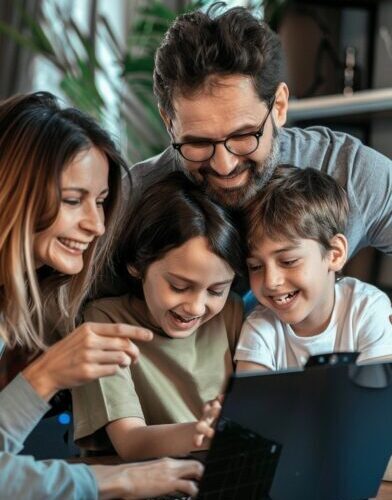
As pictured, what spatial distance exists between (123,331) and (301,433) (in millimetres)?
274

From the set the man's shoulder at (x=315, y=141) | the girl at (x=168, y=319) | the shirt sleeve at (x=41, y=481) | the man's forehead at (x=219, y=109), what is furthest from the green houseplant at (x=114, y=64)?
the shirt sleeve at (x=41, y=481)

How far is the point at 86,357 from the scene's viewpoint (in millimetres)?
1265

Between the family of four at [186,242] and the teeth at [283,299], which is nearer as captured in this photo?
the family of four at [186,242]

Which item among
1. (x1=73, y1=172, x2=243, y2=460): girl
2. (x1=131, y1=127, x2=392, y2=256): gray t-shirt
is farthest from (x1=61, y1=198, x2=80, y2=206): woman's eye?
(x1=131, y1=127, x2=392, y2=256): gray t-shirt

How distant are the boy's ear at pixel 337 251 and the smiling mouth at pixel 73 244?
1.61 ft

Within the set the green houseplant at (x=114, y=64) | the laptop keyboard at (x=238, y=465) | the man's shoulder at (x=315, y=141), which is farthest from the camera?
the green houseplant at (x=114, y=64)

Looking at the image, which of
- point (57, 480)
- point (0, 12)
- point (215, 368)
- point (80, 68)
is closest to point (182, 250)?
point (215, 368)

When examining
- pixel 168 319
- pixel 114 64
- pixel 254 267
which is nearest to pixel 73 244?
pixel 168 319

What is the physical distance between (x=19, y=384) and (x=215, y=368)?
0.57m

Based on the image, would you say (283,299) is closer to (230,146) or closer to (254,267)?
(254,267)

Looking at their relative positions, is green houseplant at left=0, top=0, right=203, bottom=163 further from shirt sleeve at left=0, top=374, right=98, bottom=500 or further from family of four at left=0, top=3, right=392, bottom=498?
shirt sleeve at left=0, top=374, right=98, bottom=500

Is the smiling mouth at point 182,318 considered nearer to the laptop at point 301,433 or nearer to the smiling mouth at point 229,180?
the smiling mouth at point 229,180

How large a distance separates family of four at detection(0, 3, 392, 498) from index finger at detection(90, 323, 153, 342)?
0.21 meters

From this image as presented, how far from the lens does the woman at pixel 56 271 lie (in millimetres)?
1253
